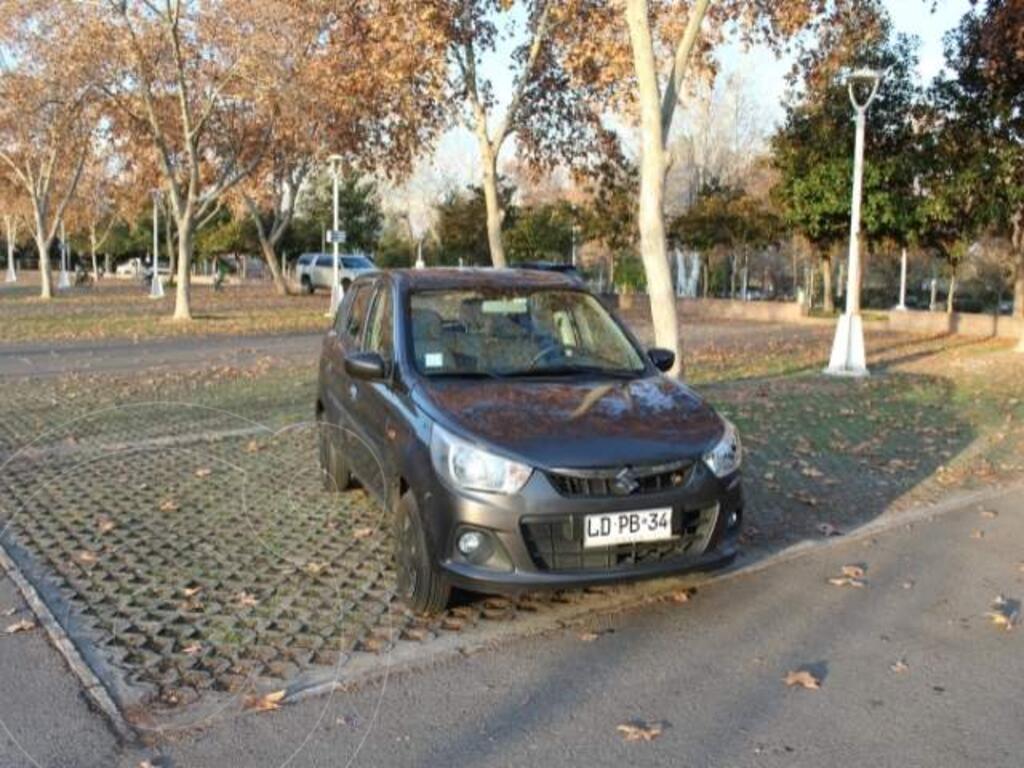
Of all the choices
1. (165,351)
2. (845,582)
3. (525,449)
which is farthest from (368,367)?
(165,351)

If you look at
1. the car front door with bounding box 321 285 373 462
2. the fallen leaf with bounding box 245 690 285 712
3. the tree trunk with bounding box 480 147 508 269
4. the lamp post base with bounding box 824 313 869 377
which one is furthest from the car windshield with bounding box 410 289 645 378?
the tree trunk with bounding box 480 147 508 269

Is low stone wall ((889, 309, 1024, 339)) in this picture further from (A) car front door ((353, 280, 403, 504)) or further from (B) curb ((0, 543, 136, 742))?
(B) curb ((0, 543, 136, 742))

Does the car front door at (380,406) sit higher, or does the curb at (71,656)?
the car front door at (380,406)

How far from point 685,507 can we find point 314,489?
3.42 meters

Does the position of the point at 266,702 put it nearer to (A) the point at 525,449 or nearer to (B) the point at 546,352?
(A) the point at 525,449

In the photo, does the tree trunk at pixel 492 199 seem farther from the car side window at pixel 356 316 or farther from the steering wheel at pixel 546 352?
the steering wheel at pixel 546 352

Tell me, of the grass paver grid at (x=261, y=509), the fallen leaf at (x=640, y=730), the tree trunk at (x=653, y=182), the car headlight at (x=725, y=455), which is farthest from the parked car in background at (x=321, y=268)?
the fallen leaf at (x=640, y=730)

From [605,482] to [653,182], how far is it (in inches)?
266

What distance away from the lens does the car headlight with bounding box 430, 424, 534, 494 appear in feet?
14.3

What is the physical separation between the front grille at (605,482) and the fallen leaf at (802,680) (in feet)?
3.13

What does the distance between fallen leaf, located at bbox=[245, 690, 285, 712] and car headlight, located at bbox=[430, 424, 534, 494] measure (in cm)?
115

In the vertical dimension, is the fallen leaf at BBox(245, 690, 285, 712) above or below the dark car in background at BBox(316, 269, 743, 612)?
below

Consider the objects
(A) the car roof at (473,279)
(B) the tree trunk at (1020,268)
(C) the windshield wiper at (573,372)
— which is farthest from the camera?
(B) the tree trunk at (1020,268)

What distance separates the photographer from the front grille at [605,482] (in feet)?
14.4
